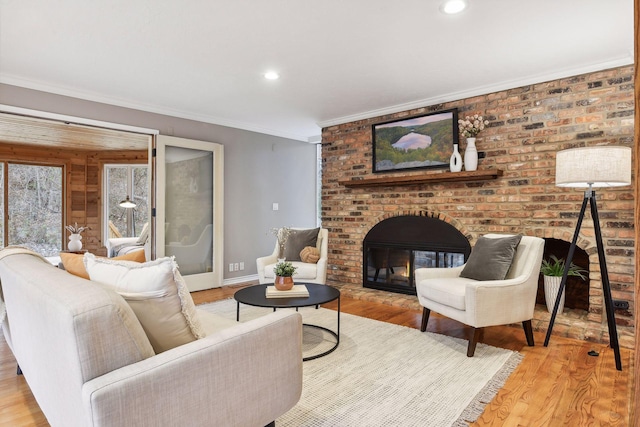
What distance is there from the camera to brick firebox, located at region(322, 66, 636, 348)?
9.95 feet

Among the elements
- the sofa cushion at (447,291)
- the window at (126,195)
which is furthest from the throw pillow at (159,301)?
the window at (126,195)

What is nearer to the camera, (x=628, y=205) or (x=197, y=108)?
(x=628, y=205)

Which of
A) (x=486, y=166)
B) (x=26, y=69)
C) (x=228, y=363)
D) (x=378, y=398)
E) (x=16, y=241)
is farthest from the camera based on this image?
(x=16, y=241)

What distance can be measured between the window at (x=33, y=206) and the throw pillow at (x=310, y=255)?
5.31m

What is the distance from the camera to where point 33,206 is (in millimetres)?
6594

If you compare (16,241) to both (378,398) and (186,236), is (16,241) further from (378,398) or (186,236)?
(378,398)

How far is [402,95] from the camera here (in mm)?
3998

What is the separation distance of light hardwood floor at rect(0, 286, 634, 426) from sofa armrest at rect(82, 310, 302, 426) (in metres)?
1.04

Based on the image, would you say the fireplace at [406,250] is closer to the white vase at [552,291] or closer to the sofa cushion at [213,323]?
the white vase at [552,291]

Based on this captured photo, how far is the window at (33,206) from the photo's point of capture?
6375 mm

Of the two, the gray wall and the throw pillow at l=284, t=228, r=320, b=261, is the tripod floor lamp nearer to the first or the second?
the throw pillow at l=284, t=228, r=320, b=261

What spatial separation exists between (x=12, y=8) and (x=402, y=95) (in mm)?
3296

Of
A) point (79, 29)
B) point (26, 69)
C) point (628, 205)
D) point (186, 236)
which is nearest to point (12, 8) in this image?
point (79, 29)

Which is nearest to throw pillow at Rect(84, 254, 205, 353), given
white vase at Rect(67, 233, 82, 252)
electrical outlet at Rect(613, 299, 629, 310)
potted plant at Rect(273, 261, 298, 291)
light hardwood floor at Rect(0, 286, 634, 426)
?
light hardwood floor at Rect(0, 286, 634, 426)
